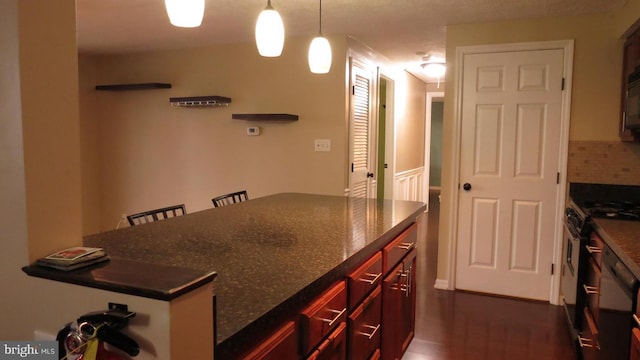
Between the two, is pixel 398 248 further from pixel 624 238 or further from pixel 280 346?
pixel 280 346

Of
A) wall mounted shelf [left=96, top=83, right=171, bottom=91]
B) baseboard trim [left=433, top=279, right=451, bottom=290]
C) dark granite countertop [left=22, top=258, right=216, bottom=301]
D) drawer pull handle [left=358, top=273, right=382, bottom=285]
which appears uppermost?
wall mounted shelf [left=96, top=83, right=171, bottom=91]

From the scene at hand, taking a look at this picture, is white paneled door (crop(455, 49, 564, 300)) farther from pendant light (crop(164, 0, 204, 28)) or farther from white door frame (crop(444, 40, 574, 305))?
pendant light (crop(164, 0, 204, 28))

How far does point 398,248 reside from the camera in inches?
83.8

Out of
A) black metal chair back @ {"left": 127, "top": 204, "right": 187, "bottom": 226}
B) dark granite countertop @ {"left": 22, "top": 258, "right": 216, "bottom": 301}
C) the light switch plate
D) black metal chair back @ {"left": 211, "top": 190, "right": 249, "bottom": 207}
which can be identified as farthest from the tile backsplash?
dark granite countertop @ {"left": 22, "top": 258, "right": 216, "bottom": 301}

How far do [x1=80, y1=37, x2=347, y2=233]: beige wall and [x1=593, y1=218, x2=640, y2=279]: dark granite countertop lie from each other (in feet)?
7.48

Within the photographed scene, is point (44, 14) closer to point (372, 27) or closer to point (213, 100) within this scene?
point (372, 27)

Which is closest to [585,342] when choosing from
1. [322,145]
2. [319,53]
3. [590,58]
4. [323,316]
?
[323,316]

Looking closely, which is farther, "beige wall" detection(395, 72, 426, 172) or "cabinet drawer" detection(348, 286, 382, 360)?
"beige wall" detection(395, 72, 426, 172)

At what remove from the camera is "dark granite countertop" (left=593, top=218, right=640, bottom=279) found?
1.61 meters

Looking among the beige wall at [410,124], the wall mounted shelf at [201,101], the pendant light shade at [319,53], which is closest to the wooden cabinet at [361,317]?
the pendant light shade at [319,53]

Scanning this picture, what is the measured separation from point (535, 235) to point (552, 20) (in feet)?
5.39

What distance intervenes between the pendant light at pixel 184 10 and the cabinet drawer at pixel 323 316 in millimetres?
1109

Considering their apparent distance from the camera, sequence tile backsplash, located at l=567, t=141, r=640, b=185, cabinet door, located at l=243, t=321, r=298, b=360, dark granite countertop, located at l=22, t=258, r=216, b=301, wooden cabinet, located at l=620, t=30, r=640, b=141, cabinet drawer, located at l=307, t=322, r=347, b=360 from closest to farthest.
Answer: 1. dark granite countertop, located at l=22, t=258, r=216, b=301
2. cabinet door, located at l=243, t=321, r=298, b=360
3. cabinet drawer, located at l=307, t=322, r=347, b=360
4. wooden cabinet, located at l=620, t=30, r=640, b=141
5. tile backsplash, located at l=567, t=141, r=640, b=185

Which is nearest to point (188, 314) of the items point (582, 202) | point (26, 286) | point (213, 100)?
point (26, 286)
